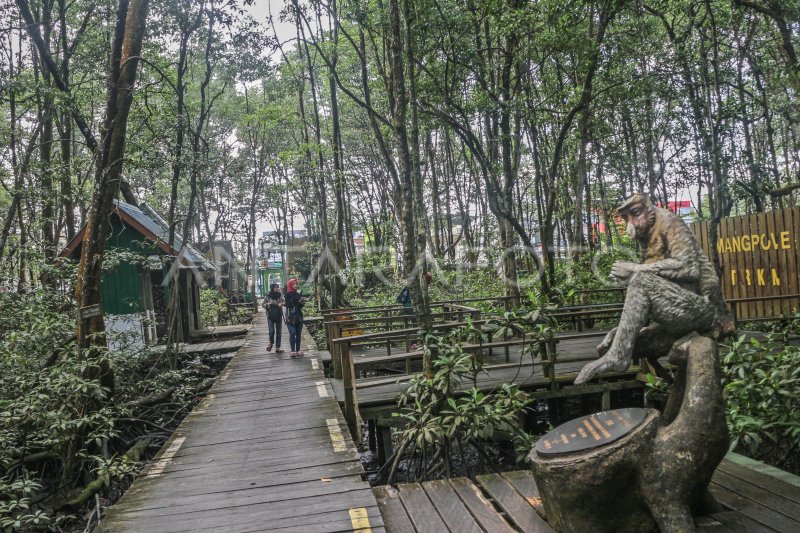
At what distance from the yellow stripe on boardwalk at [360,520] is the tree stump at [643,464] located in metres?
1.23

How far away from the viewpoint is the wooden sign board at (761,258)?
11.6 m

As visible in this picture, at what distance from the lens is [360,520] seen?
4.07m

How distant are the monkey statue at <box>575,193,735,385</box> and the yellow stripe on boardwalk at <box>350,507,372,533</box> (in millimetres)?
1720

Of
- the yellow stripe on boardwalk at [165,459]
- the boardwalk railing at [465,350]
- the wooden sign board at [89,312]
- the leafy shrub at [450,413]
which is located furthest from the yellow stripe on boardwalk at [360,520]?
the wooden sign board at [89,312]

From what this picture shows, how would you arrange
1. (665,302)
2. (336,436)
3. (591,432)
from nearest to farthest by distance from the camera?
1. (591,432)
2. (665,302)
3. (336,436)

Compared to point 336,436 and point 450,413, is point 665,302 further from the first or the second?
point 336,436

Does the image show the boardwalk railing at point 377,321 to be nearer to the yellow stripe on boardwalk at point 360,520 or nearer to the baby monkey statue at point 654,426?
the yellow stripe on boardwalk at point 360,520

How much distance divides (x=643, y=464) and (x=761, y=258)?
1111 cm

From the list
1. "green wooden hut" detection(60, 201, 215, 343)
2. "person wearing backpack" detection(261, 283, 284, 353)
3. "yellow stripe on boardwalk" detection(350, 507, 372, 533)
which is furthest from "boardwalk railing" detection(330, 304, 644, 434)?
"green wooden hut" detection(60, 201, 215, 343)

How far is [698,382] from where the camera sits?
346cm

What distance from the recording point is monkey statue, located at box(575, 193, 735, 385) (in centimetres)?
364

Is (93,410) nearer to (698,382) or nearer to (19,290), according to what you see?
(19,290)

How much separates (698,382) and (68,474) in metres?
7.70

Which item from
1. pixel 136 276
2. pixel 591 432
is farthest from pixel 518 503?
pixel 136 276
